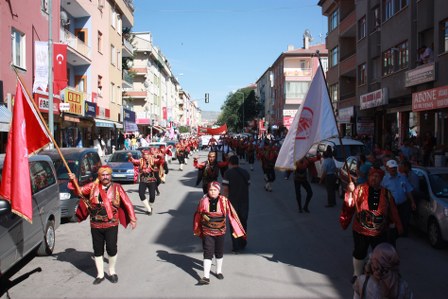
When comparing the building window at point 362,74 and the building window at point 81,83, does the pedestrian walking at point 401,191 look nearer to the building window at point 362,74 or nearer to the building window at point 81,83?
the building window at point 362,74

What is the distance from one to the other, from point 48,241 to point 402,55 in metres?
20.9

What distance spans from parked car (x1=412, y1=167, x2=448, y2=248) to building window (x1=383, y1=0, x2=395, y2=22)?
17811mm

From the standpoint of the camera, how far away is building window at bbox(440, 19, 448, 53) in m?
18.8

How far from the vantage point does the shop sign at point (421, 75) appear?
764 inches

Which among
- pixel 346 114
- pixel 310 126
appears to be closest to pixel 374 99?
pixel 346 114

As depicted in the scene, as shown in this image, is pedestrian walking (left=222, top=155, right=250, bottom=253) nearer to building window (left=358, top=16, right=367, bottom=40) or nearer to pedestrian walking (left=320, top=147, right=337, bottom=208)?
pedestrian walking (left=320, top=147, right=337, bottom=208)

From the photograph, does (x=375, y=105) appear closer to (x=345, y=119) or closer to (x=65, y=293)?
(x=345, y=119)

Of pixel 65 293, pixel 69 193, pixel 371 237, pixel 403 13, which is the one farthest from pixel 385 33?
pixel 65 293

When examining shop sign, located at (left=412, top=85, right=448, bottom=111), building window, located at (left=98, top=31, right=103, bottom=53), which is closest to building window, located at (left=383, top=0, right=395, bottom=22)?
shop sign, located at (left=412, top=85, right=448, bottom=111)

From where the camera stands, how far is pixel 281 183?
19297 millimetres

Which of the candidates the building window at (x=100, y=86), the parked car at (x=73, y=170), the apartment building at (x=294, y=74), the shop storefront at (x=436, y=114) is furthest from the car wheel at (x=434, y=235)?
the apartment building at (x=294, y=74)

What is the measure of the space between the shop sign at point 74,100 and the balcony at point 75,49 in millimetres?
2244

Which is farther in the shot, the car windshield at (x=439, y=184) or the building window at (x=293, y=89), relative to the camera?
the building window at (x=293, y=89)

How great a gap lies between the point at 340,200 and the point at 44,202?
921 centimetres
